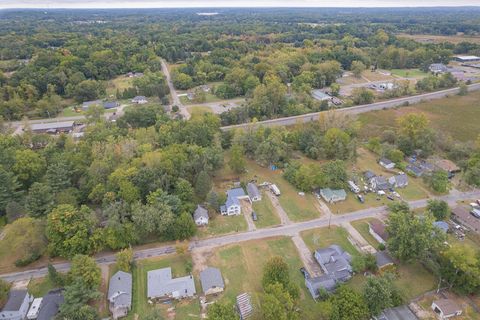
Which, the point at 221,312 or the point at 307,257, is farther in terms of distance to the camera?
the point at 307,257

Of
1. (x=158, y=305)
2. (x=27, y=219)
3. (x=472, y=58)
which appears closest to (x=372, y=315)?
(x=158, y=305)

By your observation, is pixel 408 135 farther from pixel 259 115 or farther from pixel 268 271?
pixel 268 271

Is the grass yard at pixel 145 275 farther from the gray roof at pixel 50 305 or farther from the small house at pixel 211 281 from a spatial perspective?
the gray roof at pixel 50 305

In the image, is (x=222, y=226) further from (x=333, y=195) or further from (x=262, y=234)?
(x=333, y=195)

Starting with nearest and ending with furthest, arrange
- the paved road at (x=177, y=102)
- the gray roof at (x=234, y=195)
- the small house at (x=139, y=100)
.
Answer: the gray roof at (x=234, y=195)
the paved road at (x=177, y=102)
the small house at (x=139, y=100)

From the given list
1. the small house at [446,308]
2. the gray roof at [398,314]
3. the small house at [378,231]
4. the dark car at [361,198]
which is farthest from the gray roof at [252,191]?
Answer: the small house at [446,308]

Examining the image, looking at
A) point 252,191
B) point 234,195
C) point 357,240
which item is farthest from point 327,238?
point 234,195
